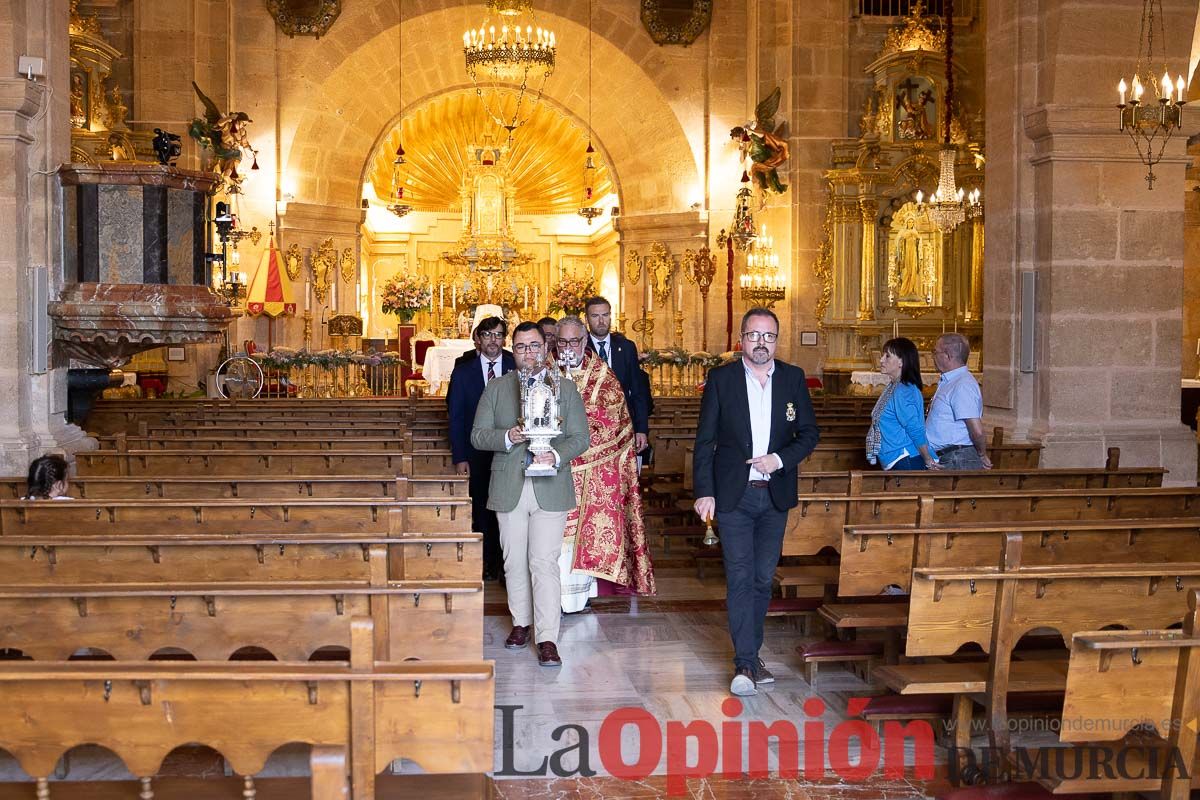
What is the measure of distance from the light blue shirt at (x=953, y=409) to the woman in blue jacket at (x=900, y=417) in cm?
15

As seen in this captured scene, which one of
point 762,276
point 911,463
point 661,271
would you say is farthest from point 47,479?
point 661,271

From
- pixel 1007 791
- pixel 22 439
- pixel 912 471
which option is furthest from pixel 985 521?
pixel 22 439

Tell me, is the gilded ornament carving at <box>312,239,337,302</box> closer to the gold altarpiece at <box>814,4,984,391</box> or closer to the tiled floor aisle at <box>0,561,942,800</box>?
the gold altarpiece at <box>814,4,984,391</box>

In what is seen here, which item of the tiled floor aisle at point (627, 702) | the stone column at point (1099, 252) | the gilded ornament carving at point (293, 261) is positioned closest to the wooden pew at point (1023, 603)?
the tiled floor aisle at point (627, 702)

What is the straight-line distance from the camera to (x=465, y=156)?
2627cm

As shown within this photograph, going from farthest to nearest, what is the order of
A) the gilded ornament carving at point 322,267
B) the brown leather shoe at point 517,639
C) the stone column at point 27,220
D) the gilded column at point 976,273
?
the gilded ornament carving at point 322,267, the gilded column at point 976,273, the stone column at point 27,220, the brown leather shoe at point 517,639

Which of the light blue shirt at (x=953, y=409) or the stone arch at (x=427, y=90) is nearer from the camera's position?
the light blue shirt at (x=953, y=409)

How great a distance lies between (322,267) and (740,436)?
17393mm

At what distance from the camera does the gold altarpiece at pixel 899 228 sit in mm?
18797

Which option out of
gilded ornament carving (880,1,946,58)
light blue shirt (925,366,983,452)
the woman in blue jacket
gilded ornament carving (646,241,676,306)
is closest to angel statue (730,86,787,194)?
gilded ornament carving (880,1,946,58)

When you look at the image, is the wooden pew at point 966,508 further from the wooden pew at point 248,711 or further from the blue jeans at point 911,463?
the wooden pew at point 248,711

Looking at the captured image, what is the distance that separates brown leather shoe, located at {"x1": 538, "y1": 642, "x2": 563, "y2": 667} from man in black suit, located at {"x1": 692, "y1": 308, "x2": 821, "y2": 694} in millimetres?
915

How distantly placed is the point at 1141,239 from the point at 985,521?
455 centimetres

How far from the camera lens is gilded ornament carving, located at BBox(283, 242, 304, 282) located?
21.3 meters
